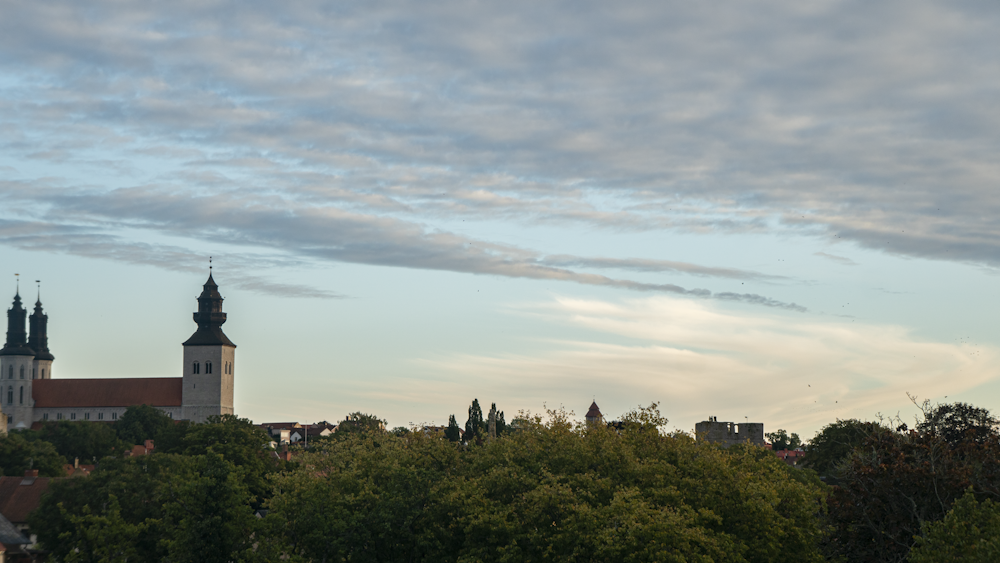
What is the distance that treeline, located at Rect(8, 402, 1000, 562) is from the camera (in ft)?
110

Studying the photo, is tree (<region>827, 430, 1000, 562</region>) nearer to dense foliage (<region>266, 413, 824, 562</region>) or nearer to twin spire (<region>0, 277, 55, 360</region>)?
dense foliage (<region>266, 413, 824, 562</region>)

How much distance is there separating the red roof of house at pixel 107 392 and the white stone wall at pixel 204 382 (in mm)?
2603

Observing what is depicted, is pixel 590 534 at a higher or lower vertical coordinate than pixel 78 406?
lower

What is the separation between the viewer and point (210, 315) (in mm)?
181625

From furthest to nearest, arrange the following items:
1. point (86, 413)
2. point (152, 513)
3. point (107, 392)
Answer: point (107, 392)
point (86, 413)
point (152, 513)

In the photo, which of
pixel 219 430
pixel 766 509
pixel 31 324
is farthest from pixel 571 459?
pixel 31 324

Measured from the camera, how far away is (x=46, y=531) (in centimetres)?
6322

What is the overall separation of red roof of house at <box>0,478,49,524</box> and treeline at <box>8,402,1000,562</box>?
23098 mm

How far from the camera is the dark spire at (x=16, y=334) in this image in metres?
184

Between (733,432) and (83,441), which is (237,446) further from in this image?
(83,441)

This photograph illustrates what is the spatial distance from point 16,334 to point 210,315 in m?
38.4

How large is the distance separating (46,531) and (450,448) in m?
28.6

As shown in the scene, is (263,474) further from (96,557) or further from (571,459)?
(571,459)

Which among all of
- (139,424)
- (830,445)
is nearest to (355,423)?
(139,424)
